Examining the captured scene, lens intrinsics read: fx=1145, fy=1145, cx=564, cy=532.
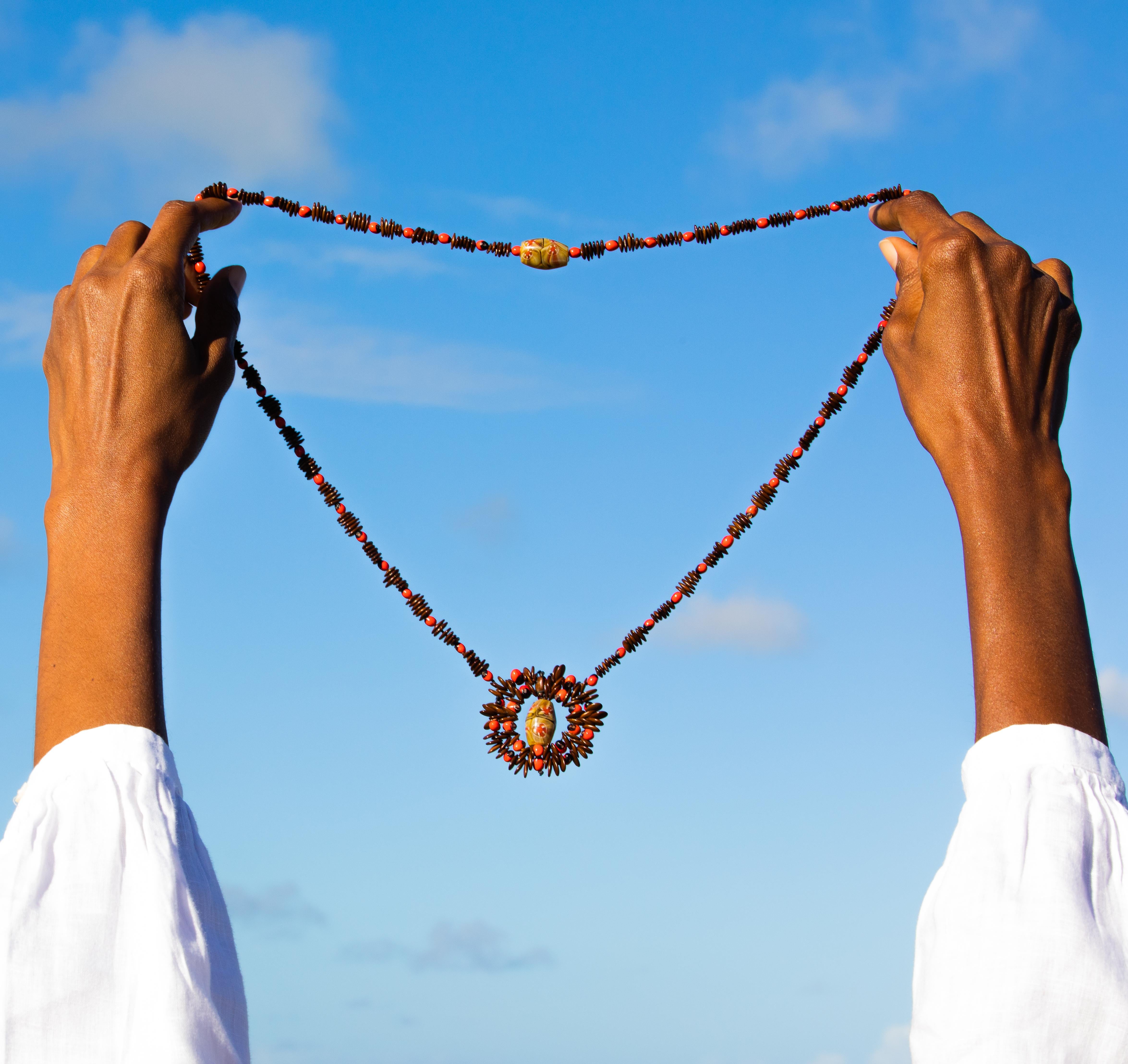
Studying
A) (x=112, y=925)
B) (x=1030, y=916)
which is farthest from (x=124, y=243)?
(x=1030, y=916)

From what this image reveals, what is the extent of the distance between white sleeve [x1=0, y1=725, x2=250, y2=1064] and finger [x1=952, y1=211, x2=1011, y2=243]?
6.83 ft

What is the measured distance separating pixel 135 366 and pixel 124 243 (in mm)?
482

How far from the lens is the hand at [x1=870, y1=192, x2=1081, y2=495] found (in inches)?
88.0

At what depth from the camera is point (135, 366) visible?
241 cm

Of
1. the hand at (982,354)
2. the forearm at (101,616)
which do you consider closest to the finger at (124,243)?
the forearm at (101,616)

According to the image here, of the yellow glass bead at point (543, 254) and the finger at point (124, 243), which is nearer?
the finger at point (124, 243)

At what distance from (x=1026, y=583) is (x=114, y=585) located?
5.37 ft

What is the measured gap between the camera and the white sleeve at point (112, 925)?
1.69 metres

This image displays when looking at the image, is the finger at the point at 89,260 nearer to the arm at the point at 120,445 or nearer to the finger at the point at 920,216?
the arm at the point at 120,445

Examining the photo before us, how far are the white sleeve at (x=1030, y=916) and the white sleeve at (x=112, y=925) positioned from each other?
1081 mm

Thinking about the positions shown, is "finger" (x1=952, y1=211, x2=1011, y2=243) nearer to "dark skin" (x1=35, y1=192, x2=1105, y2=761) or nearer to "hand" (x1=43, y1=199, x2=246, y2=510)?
"dark skin" (x1=35, y1=192, x2=1105, y2=761)

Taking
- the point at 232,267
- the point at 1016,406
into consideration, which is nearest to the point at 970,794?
the point at 1016,406

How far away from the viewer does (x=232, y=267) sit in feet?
9.77

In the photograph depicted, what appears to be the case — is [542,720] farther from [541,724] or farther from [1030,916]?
[1030,916]
